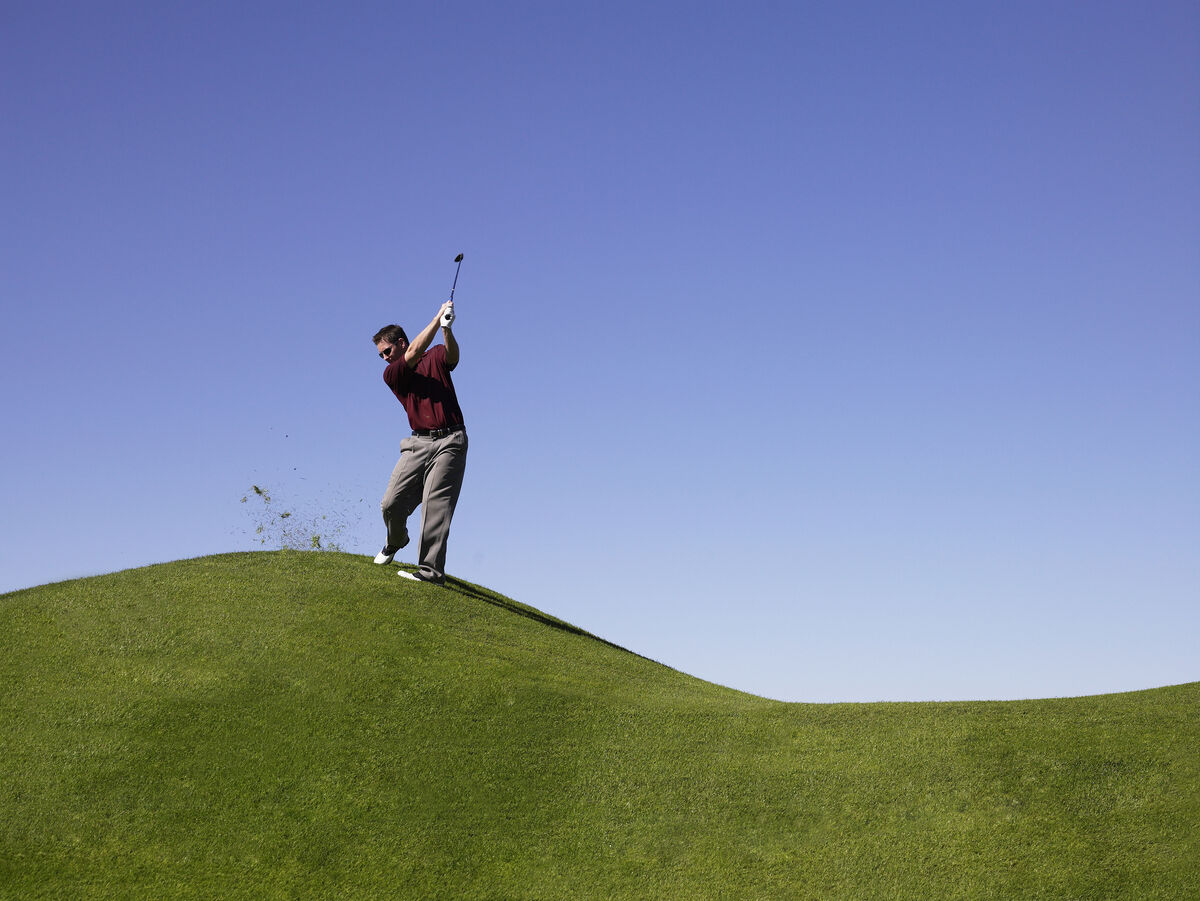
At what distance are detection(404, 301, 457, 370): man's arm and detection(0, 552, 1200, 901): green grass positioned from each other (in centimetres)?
478

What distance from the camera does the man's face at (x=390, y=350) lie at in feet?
65.8

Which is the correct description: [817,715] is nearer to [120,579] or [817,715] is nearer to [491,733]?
[491,733]

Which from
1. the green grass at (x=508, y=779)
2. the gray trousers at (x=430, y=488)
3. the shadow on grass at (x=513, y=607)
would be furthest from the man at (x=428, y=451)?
the green grass at (x=508, y=779)

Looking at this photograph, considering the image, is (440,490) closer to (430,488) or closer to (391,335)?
(430,488)

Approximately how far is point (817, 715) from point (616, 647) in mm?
6346

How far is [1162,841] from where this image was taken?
1176 centimetres

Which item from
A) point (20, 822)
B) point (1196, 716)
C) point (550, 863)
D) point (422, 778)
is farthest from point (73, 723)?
point (1196, 716)

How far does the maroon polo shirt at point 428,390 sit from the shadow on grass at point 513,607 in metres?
3.13

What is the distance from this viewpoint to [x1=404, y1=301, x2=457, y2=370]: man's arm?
18594 millimetres

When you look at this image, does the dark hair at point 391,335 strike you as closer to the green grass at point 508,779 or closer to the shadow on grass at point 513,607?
the shadow on grass at point 513,607

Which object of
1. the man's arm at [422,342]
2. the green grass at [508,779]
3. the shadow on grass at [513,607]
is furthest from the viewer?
the shadow on grass at [513,607]

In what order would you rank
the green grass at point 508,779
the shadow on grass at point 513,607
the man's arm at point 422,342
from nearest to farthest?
the green grass at point 508,779, the man's arm at point 422,342, the shadow on grass at point 513,607

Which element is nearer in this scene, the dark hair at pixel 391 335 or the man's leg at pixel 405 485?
the man's leg at pixel 405 485

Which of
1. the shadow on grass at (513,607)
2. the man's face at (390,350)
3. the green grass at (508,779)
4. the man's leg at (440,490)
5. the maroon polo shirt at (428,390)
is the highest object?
the man's face at (390,350)
